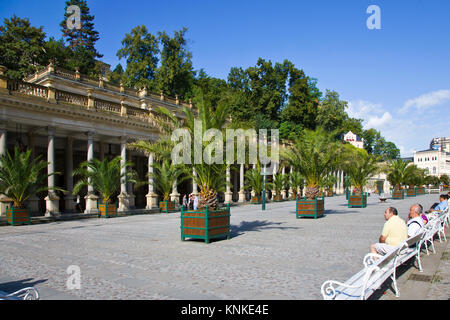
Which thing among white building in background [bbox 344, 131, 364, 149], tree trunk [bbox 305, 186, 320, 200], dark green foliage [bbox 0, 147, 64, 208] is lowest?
tree trunk [bbox 305, 186, 320, 200]

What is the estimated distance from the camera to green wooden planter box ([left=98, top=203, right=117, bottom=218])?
2081 cm

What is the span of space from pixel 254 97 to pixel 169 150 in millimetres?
49183

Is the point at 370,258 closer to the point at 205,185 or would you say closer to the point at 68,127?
the point at 205,185

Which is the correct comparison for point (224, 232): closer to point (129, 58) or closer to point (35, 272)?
point (35, 272)

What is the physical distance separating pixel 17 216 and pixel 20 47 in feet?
88.7

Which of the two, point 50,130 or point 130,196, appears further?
point 130,196

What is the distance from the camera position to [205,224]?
424 inches

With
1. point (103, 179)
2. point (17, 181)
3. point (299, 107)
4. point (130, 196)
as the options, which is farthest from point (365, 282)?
point (299, 107)

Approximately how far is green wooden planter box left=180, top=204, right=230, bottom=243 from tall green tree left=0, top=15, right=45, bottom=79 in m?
30.8

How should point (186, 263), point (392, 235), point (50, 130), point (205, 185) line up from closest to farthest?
point (392, 235)
point (186, 263)
point (205, 185)
point (50, 130)

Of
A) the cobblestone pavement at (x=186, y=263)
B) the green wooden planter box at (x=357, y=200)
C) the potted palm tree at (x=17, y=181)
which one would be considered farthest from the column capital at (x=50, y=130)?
the green wooden planter box at (x=357, y=200)

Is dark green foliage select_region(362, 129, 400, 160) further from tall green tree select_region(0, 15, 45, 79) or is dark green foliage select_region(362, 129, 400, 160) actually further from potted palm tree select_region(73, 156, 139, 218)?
potted palm tree select_region(73, 156, 139, 218)

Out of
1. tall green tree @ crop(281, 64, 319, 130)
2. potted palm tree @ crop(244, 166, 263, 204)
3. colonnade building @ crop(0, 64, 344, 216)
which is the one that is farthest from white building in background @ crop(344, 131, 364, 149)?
colonnade building @ crop(0, 64, 344, 216)

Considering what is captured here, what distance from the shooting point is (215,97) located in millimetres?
52812
